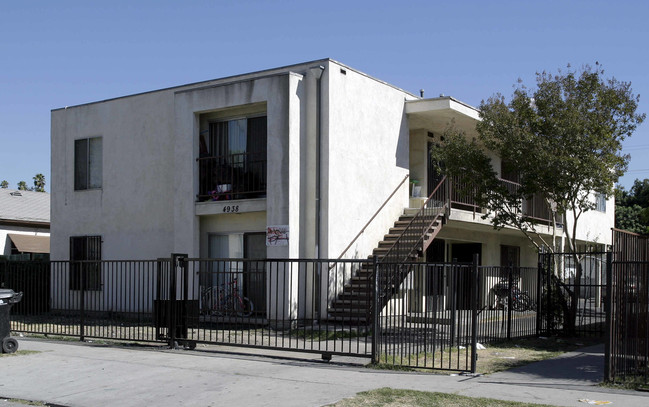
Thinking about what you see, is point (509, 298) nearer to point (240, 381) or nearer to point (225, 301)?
point (225, 301)

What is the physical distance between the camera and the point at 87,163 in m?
24.3

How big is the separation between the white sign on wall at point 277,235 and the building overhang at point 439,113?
6.05 meters

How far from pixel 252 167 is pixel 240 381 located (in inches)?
410

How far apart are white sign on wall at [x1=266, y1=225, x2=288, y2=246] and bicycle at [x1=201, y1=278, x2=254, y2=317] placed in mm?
3684

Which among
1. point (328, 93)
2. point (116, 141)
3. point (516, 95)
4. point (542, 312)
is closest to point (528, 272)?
point (542, 312)

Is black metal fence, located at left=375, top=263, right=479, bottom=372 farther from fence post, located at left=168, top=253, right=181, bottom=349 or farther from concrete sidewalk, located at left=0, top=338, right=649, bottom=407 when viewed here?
fence post, located at left=168, top=253, right=181, bottom=349

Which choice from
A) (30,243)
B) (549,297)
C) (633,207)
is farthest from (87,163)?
(633,207)

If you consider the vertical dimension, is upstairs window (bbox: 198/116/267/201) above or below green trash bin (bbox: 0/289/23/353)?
above

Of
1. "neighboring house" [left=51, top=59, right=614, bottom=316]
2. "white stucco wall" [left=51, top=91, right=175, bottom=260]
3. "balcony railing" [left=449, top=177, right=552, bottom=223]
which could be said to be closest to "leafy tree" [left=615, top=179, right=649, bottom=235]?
"balcony railing" [left=449, top=177, right=552, bottom=223]

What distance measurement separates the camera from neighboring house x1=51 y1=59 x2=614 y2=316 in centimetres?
1922

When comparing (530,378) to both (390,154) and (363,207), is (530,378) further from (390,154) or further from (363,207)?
(390,154)

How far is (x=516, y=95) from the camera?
58.1 feet

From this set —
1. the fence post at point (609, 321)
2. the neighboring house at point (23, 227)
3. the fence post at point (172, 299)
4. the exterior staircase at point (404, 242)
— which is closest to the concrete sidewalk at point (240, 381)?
the fence post at point (609, 321)

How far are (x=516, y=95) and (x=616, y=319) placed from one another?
841 centimetres
